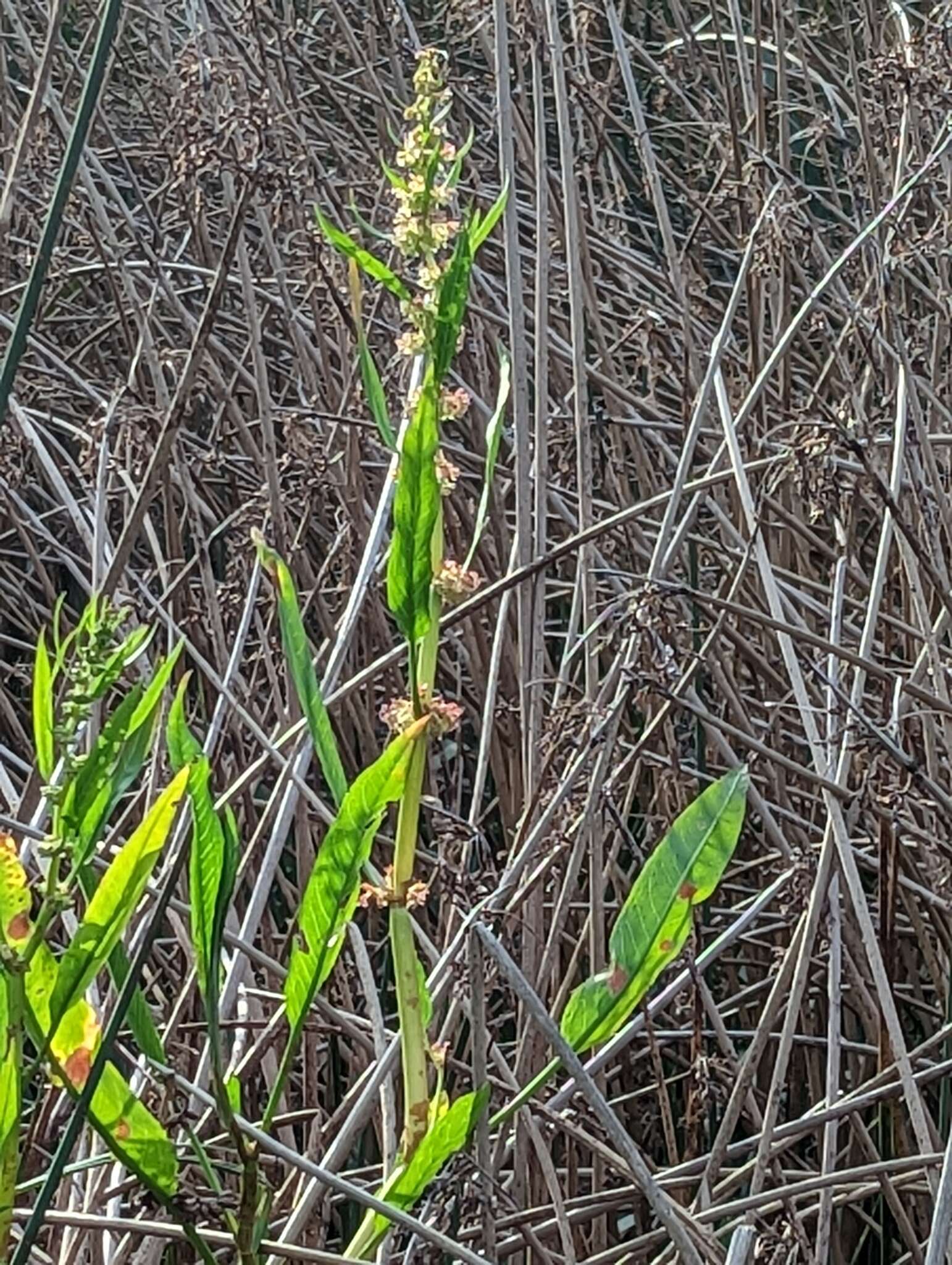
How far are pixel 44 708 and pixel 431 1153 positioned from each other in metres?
0.24

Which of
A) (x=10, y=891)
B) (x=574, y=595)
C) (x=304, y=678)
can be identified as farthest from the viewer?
(x=574, y=595)

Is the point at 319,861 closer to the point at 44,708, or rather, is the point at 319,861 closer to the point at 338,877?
the point at 338,877

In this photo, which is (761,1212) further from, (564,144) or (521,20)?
(521,20)

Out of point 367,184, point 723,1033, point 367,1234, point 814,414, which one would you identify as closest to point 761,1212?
point 723,1033

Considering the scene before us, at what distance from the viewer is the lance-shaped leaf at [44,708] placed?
Answer: 624 mm

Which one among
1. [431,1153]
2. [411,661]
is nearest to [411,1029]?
[431,1153]

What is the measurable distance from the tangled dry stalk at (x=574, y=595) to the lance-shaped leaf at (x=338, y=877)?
0.23ft

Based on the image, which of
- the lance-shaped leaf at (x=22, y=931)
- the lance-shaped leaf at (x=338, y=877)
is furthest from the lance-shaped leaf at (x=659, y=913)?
the lance-shaped leaf at (x=22, y=931)

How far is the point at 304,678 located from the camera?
0.68 metres

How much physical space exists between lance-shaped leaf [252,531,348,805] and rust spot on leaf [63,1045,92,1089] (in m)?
0.14

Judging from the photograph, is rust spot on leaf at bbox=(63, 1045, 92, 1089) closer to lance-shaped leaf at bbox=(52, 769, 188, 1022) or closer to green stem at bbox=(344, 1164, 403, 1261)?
lance-shaped leaf at bbox=(52, 769, 188, 1022)

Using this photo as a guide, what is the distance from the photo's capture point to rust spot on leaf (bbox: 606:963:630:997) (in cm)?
69

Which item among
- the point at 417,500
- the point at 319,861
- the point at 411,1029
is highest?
the point at 417,500

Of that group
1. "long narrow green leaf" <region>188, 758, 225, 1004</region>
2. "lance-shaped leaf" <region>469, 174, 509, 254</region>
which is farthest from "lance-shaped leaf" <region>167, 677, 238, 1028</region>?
"lance-shaped leaf" <region>469, 174, 509, 254</region>
